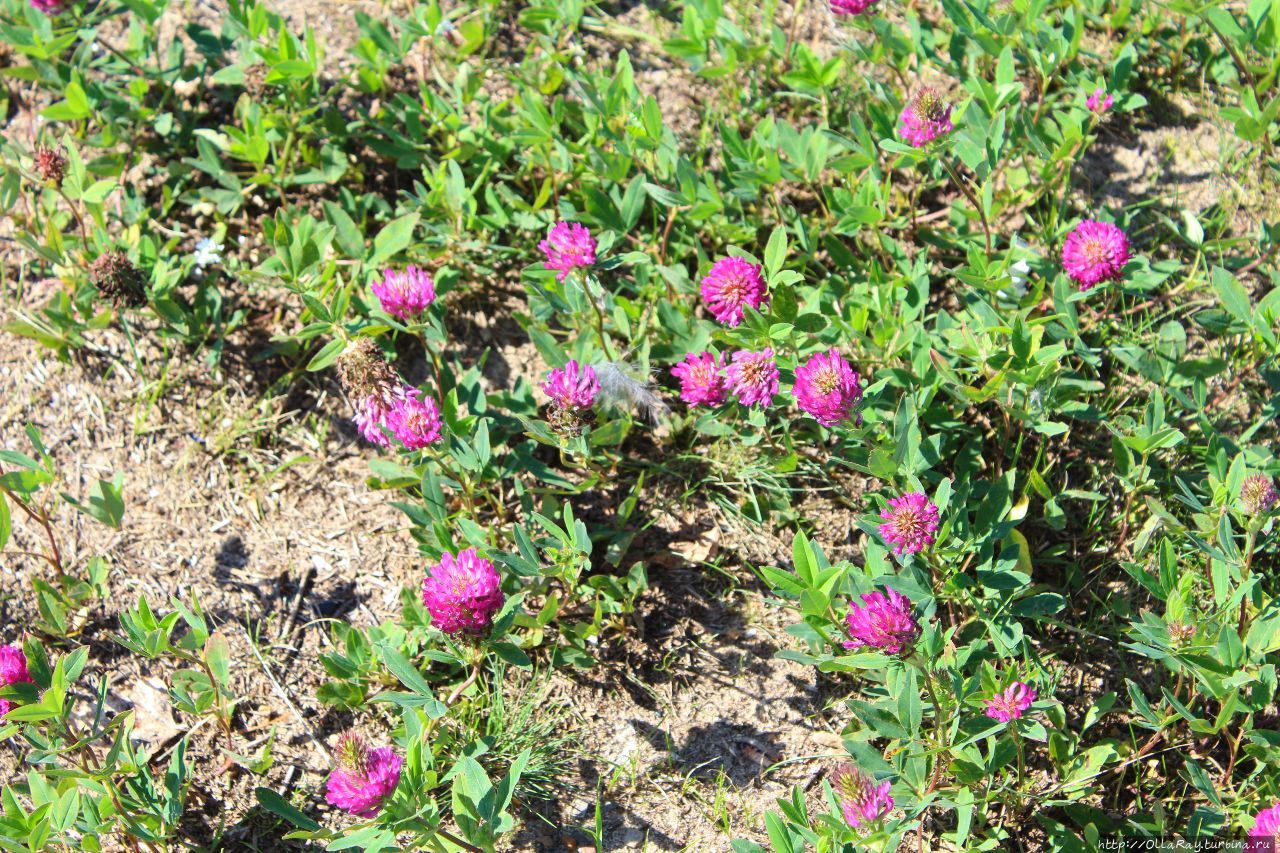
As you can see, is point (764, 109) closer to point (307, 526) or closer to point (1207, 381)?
point (1207, 381)

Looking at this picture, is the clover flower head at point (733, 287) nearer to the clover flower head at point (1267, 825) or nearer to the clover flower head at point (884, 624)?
the clover flower head at point (884, 624)

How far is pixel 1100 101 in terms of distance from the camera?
164 inches

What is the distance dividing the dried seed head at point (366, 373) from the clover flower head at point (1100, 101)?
2.77 meters

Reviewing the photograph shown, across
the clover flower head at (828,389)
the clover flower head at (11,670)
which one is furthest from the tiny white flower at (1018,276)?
the clover flower head at (11,670)

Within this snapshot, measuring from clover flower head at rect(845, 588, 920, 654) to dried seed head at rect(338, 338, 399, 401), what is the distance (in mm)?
1645

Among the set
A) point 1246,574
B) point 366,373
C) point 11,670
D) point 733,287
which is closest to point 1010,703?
point 1246,574

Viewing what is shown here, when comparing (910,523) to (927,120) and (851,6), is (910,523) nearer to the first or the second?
(927,120)

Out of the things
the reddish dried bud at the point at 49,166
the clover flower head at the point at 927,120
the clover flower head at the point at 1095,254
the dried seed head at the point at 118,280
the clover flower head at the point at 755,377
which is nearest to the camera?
the clover flower head at the point at 755,377

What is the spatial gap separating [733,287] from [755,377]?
1.13 feet

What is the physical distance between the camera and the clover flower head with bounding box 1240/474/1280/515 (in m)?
3.41

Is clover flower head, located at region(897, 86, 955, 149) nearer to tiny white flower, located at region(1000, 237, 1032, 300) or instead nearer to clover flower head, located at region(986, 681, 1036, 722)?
tiny white flower, located at region(1000, 237, 1032, 300)

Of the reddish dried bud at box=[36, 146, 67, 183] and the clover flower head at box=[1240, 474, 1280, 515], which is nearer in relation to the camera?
the clover flower head at box=[1240, 474, 1280, 515]

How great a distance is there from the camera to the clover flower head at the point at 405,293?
3732 millimetres

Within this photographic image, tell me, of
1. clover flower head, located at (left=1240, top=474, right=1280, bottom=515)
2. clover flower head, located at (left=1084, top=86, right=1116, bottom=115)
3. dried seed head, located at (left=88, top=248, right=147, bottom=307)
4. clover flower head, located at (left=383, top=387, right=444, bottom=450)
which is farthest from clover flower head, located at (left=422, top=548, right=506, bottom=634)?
clover flower head, located at (left=1084, top=86, right=1116, bottom=115)
